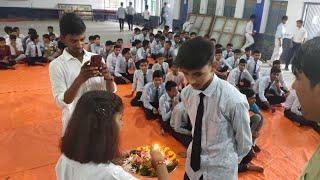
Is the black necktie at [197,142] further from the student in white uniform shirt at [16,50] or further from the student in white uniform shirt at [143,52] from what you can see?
the student in white uniform shirt at [16,50]

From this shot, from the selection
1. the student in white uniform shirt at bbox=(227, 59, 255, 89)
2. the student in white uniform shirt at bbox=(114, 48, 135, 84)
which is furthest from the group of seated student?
the student in white uniform shirt at bbox=(227, 59, 255, 89)

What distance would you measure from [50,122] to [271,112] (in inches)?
165

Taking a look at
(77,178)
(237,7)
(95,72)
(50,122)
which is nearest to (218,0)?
(237,7)

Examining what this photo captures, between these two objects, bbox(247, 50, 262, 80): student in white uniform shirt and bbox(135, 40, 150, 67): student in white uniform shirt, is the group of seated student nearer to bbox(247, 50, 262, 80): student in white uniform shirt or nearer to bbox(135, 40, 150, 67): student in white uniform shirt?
bbox(135, 40, 150, 67): student in white uniform shirt

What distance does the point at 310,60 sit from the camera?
868mm

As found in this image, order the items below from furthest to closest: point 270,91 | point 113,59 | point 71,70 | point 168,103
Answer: point 113,59, point 270,91, point 168,103, point 71,70

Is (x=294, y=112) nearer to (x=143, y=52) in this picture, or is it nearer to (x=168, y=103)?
(x=168, y=103)

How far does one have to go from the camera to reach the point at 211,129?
1.83 m

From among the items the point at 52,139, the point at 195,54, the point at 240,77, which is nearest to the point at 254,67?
the point at 240,77

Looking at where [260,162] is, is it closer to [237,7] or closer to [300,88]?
[300,88]

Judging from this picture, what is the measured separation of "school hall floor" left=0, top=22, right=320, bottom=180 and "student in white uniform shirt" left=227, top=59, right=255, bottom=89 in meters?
0.90

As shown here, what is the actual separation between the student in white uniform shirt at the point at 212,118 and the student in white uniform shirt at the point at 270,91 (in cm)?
440

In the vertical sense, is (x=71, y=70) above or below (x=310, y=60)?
below

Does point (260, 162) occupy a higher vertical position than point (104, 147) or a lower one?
lower
